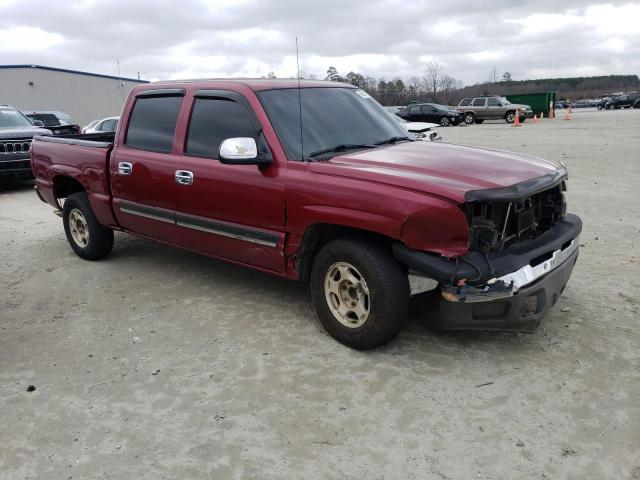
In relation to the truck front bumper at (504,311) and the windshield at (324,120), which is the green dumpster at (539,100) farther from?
the truck front bumper at (504,311)

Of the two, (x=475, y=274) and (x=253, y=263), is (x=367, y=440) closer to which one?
(x=475, y=274)

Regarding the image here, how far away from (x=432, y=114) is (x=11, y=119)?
25267 millimetres

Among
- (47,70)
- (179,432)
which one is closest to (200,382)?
(179,432)

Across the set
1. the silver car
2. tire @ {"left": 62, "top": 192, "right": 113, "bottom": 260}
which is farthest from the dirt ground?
the silver car

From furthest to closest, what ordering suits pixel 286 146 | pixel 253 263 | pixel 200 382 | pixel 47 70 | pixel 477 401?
pixel 47 70, pixel 253 263, pixel 286 146, pixel 200 382, pixel 477 401

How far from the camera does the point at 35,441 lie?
291 centimetres

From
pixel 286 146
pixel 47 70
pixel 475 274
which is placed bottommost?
pixel 475 274

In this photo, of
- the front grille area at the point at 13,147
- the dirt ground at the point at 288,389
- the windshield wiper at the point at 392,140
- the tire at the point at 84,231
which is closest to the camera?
the dirt ground at the point at 288,389

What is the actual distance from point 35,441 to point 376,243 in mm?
2220

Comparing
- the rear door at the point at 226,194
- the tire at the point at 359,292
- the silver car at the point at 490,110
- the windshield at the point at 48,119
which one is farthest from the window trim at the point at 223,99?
the silver car at the point at 490,110

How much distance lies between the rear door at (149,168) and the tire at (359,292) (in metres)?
1.68

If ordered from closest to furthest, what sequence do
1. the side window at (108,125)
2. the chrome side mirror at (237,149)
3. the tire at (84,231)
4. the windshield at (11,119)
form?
the chrome side mirror at (237,149) → the tire at (84,231) → the windshield at (11,119) → the side window at (108,125)

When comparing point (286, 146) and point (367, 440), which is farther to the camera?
point (286, 146)

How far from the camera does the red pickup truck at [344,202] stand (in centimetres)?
329
